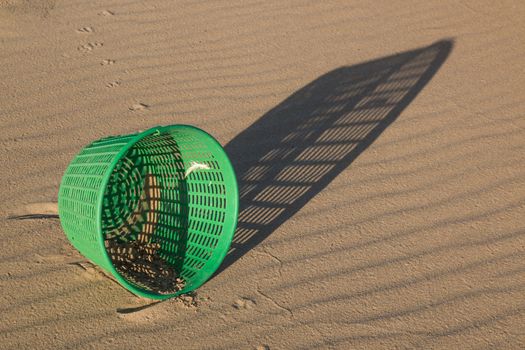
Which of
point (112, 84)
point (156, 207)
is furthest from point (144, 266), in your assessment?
point (112, 84)

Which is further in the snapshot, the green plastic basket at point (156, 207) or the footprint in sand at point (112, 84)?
the footprint in sand at point (112, 84)

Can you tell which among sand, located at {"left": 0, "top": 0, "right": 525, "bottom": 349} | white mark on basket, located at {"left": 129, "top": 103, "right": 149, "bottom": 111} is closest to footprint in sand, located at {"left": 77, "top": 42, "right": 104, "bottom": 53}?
sand, located at {"left": 0, "top": 0, "right": 525, "bottom": 349}

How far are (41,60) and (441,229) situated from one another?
2.85m

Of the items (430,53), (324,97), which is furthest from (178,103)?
(430,53)

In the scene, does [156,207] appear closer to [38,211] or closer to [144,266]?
[144,266]

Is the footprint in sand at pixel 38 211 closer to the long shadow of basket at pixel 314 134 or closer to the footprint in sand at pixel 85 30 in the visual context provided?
the long shadow of basket at pixel 314 134

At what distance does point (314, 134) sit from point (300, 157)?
0.81 feet

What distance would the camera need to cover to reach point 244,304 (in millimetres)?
3033

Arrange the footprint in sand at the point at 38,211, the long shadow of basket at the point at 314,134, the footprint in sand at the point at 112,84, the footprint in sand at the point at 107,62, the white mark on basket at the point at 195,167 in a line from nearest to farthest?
the white mark on basket at the point at 195,167, the footprint in sand at the point at 38,211, the long shadow of basket at the point at 314,134, the footprint in sand at the point at 112,84, the footprint in sand at the point at 107,62

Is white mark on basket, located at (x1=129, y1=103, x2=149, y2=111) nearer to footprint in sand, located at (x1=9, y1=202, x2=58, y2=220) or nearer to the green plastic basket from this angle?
the green plastic basket

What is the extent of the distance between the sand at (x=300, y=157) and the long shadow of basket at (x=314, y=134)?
1 centimetres


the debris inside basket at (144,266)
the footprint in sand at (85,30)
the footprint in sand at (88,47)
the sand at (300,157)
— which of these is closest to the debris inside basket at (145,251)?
the debris inside basket at (144,266)

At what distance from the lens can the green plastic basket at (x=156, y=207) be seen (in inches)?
118

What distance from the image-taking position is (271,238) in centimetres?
338
